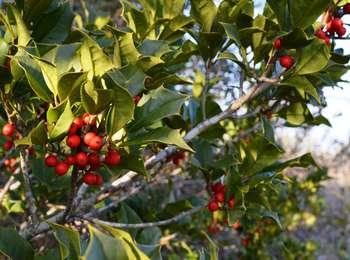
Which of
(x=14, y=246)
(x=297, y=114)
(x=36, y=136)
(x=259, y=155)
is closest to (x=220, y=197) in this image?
(x=259, y=155)

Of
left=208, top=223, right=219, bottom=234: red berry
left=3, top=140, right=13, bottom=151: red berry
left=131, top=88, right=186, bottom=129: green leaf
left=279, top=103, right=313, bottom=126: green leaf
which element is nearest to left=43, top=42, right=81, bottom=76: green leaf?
left=131, top=88, right=186, bottom=129: green leaf

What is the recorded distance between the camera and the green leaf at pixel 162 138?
1.44 meters

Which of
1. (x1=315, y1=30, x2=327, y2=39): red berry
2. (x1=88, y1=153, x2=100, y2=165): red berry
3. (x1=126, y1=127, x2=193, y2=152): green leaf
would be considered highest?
(x1=315, y1=30, x2=327, y2=39): red berry

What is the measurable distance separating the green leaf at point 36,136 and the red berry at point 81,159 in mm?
111

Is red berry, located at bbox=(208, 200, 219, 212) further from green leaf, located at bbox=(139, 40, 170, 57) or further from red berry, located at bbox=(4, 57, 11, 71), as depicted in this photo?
red berry, located at bbox=(4, 57, 11, 71)

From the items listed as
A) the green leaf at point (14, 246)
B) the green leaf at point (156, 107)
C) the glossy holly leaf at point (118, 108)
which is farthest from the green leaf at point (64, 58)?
the green leaf at point (14, 246)

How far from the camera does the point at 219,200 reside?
218 cm

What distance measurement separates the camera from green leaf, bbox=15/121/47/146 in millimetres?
1425

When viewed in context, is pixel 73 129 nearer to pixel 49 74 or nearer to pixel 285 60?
pixel 49 74

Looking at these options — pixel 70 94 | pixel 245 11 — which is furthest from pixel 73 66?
pixel 245 11

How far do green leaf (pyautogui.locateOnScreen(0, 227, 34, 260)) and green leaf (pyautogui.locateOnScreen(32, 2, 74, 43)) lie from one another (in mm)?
919

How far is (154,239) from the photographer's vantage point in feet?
7.75

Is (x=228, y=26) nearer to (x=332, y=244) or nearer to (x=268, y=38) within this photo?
(x=268, y=38)

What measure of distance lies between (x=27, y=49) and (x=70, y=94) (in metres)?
0.24
